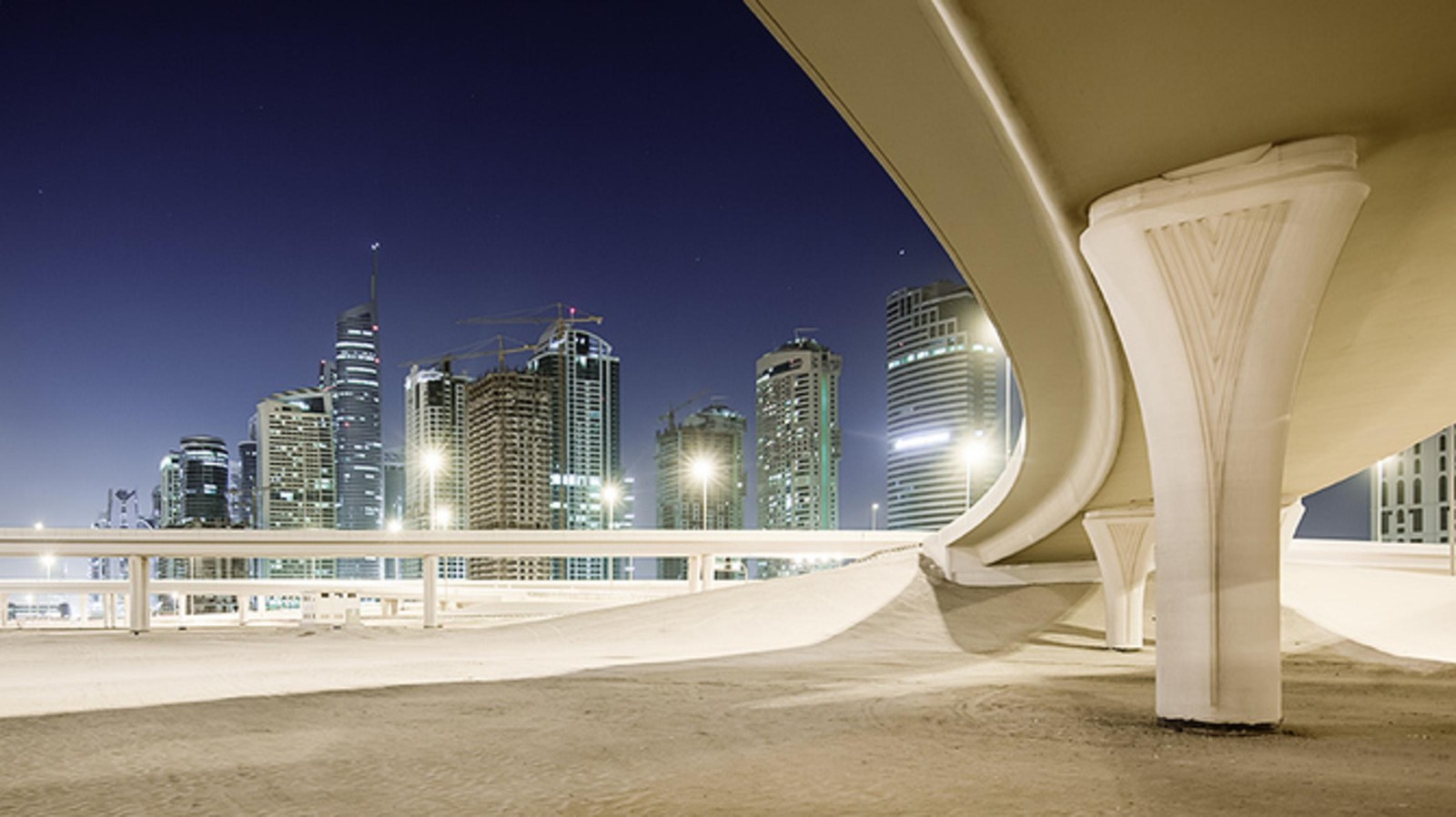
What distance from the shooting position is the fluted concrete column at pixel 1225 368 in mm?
13281

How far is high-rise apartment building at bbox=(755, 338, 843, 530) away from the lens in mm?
174750

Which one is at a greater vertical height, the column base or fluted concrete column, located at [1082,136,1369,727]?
fluted concrete column, located at [1082,136,1369,727]

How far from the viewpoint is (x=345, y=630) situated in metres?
45.0

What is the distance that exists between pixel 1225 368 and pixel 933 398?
121349 mm

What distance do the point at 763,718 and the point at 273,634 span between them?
34438 mm

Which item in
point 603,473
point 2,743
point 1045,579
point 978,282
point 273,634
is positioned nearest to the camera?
point 2,743

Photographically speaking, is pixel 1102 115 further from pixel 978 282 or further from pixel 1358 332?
pixel 1358 332

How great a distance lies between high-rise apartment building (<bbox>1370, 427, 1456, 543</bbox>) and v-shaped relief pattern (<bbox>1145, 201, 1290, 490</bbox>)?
115m

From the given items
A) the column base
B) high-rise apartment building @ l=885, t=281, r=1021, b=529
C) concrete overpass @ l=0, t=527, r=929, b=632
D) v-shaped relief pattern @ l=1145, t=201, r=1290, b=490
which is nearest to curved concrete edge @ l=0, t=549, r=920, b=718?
concrete overpass @ l=0, t=527, r=929, b=632

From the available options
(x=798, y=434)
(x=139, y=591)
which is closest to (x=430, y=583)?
(x=139, y=591)

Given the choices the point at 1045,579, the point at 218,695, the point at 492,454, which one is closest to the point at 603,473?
the point at 492,454

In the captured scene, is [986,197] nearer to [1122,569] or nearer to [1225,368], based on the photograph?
[1225,368]

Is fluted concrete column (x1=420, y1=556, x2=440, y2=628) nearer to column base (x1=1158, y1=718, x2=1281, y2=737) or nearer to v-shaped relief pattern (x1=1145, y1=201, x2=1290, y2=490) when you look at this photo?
column base (x1=1158, y1=718, x2=1281, y2=737)

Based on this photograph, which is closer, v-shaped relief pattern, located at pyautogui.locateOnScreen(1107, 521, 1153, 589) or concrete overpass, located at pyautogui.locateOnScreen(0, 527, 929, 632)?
v-shaped relief pattern, located at pyautogui.locateOnScreen(1107, 521, 1153, 589)
